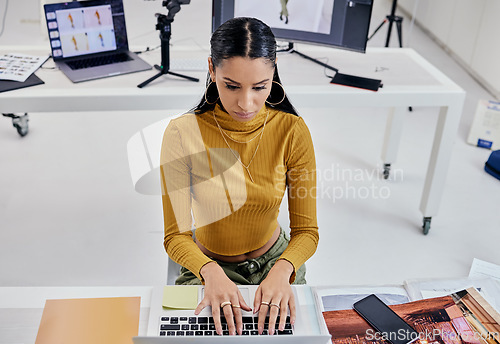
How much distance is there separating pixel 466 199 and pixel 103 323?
2.11 m

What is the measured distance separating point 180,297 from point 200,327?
3.4 inches

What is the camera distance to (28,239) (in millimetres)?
2287

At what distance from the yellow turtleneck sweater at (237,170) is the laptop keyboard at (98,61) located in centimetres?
107

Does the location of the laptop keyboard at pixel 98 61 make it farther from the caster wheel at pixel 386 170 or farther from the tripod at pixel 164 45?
the caster wheel at pixel 386 170

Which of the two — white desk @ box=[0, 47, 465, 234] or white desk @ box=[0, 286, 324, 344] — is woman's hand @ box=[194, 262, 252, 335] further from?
white desk @ box=[0, 47, 465, 234]

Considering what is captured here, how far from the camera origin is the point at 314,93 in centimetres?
204

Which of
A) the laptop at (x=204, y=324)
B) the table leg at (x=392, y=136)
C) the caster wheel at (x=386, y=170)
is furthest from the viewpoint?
the caster wheel at (x=386, y=170)

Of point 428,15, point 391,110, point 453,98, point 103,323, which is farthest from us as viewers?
point 428,15

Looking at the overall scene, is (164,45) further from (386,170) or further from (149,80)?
(386,170)

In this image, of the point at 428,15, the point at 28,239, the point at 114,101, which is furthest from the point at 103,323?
the point at 428,15

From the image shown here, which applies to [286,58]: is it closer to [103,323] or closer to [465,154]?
[465,154]

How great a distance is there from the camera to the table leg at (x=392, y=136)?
257 centimetres

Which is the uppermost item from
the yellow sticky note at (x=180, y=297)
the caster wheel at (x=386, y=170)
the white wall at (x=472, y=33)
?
the yellow sticky note at (x=180, y=297)

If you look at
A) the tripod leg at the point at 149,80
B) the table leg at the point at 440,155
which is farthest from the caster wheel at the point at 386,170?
the tripod leg at the point at 149,80
